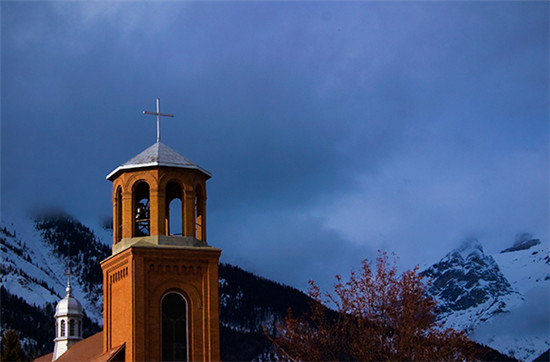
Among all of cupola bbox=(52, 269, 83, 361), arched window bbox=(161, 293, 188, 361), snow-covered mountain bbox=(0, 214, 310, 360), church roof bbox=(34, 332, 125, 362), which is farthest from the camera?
snow-covered mountain bbox=(0, 214, 310, 360)

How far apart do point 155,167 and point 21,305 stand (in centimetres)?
4628

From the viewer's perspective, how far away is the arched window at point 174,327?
30.4m

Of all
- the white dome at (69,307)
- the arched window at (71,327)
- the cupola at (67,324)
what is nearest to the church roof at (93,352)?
the cupola at (67,324)

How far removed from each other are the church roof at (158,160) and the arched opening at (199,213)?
0.72m

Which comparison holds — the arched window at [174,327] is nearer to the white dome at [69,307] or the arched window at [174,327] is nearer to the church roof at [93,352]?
the church roof at [93,352]

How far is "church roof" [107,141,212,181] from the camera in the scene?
104 feet

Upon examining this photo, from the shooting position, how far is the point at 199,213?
3266 cm

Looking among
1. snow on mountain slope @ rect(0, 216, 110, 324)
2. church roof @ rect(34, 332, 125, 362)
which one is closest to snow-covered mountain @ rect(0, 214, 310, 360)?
snow on mountain slope @ rect(0, 216, 110, 324)

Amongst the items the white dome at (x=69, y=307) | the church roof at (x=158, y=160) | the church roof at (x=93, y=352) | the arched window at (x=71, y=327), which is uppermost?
the church roof at (x=158, y=160)

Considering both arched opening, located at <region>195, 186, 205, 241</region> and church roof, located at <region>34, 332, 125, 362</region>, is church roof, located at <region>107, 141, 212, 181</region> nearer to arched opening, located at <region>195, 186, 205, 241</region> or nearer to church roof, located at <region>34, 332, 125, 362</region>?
arched opening, located at <region>195, 186, 205, 241</region>

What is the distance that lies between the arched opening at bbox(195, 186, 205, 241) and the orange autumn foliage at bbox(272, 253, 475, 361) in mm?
4958

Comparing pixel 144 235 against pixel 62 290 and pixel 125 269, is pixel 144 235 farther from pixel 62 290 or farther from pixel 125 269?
pixel 62 290

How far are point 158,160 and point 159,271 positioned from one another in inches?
148

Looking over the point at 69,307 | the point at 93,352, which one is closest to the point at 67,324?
the point at 69,307
